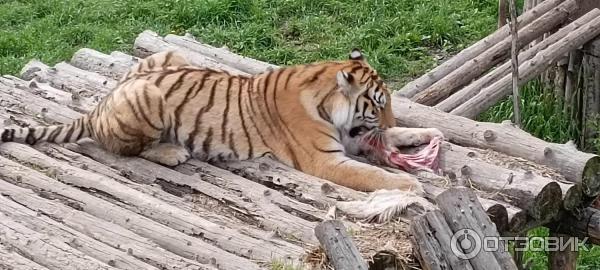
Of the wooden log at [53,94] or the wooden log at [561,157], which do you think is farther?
the wooden log at [53,94]

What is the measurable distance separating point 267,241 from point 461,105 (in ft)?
6.47

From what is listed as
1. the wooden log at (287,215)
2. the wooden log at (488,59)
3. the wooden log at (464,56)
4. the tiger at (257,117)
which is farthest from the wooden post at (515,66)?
the wooden log at (287,215)

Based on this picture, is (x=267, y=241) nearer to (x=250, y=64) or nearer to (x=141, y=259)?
(x=141, y=259)

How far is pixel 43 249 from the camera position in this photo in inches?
180

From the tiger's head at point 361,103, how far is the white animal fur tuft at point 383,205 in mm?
619

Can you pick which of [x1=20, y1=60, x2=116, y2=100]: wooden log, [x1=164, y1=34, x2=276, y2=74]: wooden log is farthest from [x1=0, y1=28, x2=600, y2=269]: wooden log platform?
[x1=164, y1=34, x2=276, y2=74]: wooden log

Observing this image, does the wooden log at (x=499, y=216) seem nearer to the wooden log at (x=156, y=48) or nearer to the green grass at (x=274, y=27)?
the wooden log at (x=156, y=48)

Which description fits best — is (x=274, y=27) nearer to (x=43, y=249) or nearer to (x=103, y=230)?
(x=103, y=230)

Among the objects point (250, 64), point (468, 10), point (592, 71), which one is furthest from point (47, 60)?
point (592, 71)

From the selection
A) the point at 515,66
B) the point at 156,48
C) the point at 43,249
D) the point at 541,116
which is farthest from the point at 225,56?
the point at 43,249

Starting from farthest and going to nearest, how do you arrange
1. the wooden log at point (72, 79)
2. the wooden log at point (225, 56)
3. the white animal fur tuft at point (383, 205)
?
the wooden log at point (225, 56) < the wooden log at point (72, 79) < the white animal fur tuft at point (383, 205)

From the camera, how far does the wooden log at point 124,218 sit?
14.7 feet

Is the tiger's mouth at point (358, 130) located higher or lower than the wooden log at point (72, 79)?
higher

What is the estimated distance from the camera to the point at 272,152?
212 inches
